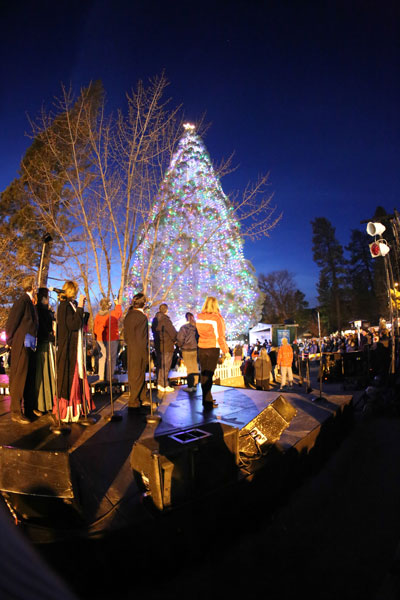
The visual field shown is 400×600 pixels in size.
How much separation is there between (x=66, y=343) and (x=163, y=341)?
2.81 metres

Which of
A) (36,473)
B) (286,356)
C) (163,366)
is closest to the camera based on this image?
(36,473)

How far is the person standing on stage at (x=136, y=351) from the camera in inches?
207

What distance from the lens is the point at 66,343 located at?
4.54 metres

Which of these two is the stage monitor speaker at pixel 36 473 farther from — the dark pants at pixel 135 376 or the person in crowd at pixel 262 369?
the person in crowd at pixel 262 369

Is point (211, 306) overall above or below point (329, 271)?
below

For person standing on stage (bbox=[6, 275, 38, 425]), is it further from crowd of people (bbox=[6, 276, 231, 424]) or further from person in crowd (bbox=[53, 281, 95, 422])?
person in crowd (bbox=[53, 281, 95, 422])

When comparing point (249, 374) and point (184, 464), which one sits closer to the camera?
point (184, 464)

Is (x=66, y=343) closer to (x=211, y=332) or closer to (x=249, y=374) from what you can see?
(x=211, y=332)

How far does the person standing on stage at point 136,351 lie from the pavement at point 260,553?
259 centimetres

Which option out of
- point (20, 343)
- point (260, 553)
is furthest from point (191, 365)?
point (260, 553)

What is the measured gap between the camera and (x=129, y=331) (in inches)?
212

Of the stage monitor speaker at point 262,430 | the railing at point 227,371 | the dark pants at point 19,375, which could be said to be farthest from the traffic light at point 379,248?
the dark pants at point 19,375

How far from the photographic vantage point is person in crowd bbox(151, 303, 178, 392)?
7156 millimetres

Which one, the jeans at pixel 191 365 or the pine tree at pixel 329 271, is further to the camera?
the pine tree at pixel 329 271
